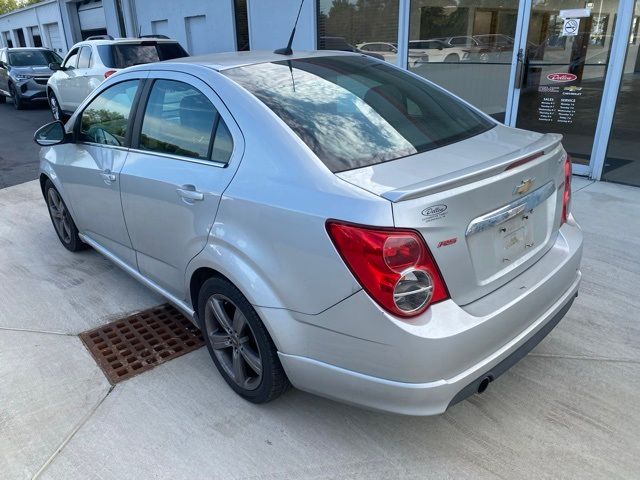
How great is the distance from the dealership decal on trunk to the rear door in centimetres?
95

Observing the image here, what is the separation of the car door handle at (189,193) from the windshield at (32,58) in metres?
15.1

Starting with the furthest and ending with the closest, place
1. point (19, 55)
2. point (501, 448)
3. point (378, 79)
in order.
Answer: point (19, 55) < point (378, 79) < point (501, 448)

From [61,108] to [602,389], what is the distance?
12532mm

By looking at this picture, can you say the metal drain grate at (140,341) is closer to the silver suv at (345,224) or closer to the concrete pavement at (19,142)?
the silver suv at (345,224)

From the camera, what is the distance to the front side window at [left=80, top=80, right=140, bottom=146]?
322 centimetres

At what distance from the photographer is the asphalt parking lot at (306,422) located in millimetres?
2211

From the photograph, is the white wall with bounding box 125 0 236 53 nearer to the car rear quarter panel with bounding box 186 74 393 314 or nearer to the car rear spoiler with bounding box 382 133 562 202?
the car rear quarter panel with bounding box 186 74 393 314

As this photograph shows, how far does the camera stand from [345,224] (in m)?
1.83

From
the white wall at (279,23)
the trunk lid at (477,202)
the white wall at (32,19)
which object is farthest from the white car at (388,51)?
the white wall at (32,19)

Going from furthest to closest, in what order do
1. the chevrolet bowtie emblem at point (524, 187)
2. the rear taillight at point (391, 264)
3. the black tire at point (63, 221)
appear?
the black tire at point (63, 221) < the chevrolet bowtie emblem at point (524, 187) < the rear taillight at point (391, 264)

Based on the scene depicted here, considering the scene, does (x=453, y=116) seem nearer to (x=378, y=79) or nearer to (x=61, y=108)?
(x=378, y=79)

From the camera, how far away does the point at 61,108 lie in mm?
11812

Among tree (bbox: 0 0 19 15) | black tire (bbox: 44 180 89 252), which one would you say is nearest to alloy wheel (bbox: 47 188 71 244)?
black tire (bbox: 44 180 89 252)

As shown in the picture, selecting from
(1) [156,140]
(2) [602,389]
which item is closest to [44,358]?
(1) [156,140]
